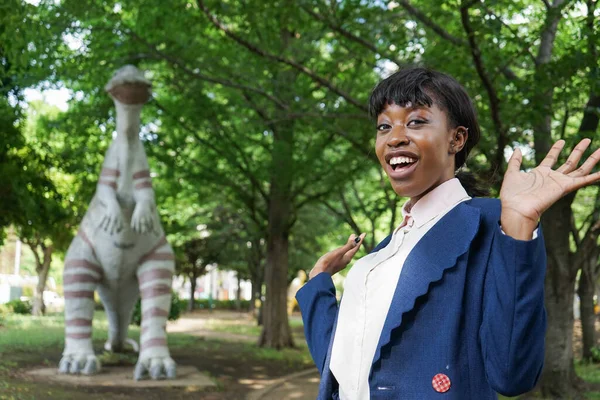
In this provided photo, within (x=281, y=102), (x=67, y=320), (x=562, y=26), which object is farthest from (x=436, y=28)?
(x=67, y=320)

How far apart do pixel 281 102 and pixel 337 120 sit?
3.05 feet

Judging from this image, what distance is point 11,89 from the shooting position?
6812 mm

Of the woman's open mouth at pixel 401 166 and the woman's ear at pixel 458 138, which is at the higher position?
the woman's ear at pixel 458 138

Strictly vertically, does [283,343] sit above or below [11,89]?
below

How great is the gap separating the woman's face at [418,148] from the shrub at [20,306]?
17.4 ft

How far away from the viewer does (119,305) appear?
802 cm

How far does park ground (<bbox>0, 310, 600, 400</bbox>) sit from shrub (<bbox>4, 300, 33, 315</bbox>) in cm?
7

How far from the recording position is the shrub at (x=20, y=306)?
20.0 ft

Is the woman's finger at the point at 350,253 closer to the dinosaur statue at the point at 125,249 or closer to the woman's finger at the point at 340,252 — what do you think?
the woman's finger at the point at 340,252

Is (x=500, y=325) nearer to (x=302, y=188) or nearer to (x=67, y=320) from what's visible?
(x=67, y=320)

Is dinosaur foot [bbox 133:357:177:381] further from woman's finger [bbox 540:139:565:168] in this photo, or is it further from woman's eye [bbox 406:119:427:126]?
woman's finger [bbox 540:139:565:168]

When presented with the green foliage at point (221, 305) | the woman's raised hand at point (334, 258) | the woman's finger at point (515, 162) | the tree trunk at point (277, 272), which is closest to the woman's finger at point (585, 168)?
the woman's finger at point (515, 162)

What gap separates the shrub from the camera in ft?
20.0

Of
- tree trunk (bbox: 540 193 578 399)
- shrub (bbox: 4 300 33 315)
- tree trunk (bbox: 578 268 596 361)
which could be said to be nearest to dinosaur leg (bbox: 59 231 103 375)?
shrub (bbox: 4 300 33 315)
